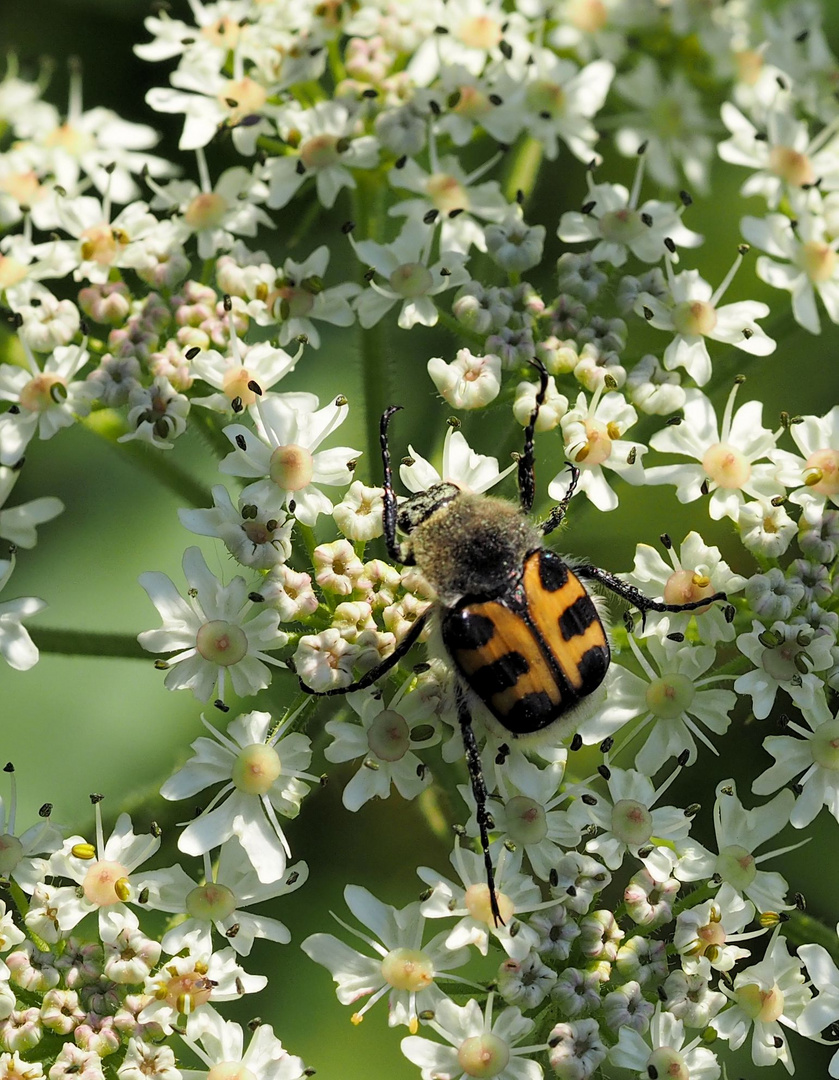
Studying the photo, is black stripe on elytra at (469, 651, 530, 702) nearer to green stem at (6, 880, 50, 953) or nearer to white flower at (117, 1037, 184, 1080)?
white flower at (117, 1037, 184, 1080)

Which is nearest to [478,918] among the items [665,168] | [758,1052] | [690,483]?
[758,1052]

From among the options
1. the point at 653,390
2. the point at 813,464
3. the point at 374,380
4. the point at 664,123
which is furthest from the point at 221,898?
the point at 664,123

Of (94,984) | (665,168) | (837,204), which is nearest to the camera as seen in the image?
(94,984)

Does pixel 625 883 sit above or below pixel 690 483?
below

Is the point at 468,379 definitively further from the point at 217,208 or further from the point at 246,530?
the point at 217,208

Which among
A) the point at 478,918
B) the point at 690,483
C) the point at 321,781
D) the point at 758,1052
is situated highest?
the point at 690,483

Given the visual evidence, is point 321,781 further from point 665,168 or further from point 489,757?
point 665,168
